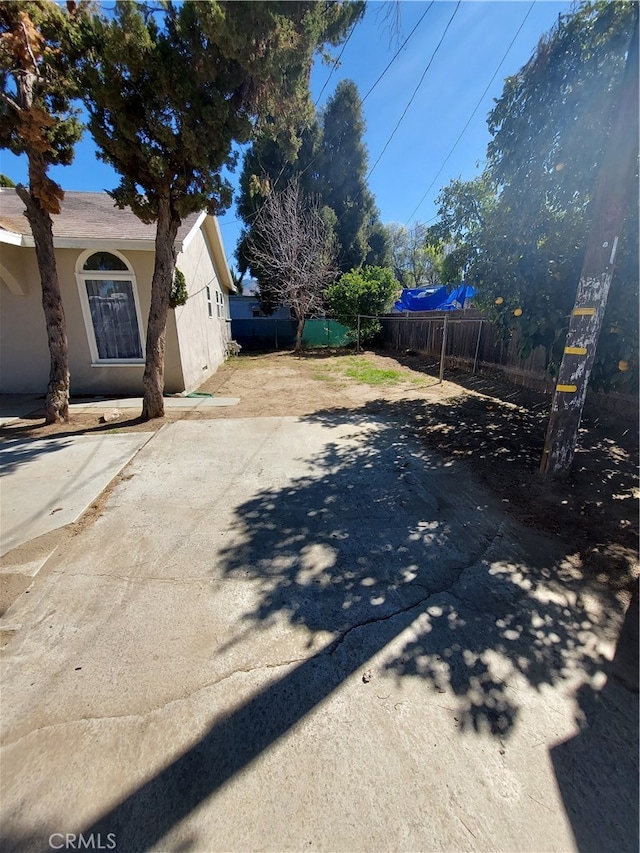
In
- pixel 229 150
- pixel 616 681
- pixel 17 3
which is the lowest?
pixel 616 681

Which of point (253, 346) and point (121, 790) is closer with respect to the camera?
point (121, 790)

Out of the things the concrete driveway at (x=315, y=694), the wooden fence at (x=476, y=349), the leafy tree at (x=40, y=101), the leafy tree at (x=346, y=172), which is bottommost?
the concrete driveway at (x=315, y=694)

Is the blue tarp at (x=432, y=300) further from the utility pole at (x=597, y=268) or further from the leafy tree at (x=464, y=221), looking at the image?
the utility pole at (x=597, y=268)

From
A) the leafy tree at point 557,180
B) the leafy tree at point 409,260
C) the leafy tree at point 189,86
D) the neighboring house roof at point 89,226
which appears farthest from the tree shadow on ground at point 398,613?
the leafy tree at point 409,260

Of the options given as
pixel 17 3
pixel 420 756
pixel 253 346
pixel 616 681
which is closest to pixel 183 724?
pixel 420 756

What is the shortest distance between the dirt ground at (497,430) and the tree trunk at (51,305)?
1.28 feet

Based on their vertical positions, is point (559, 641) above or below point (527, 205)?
below

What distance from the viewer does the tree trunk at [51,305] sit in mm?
5402

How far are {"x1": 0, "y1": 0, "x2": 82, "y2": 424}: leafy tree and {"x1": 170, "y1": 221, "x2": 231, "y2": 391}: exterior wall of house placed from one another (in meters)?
2.55

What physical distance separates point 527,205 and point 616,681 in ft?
15.9

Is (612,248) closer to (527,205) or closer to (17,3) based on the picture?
(527,205)

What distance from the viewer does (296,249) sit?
16984 millimetres

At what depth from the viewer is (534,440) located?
5105mm

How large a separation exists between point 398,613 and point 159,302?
18.6ft
